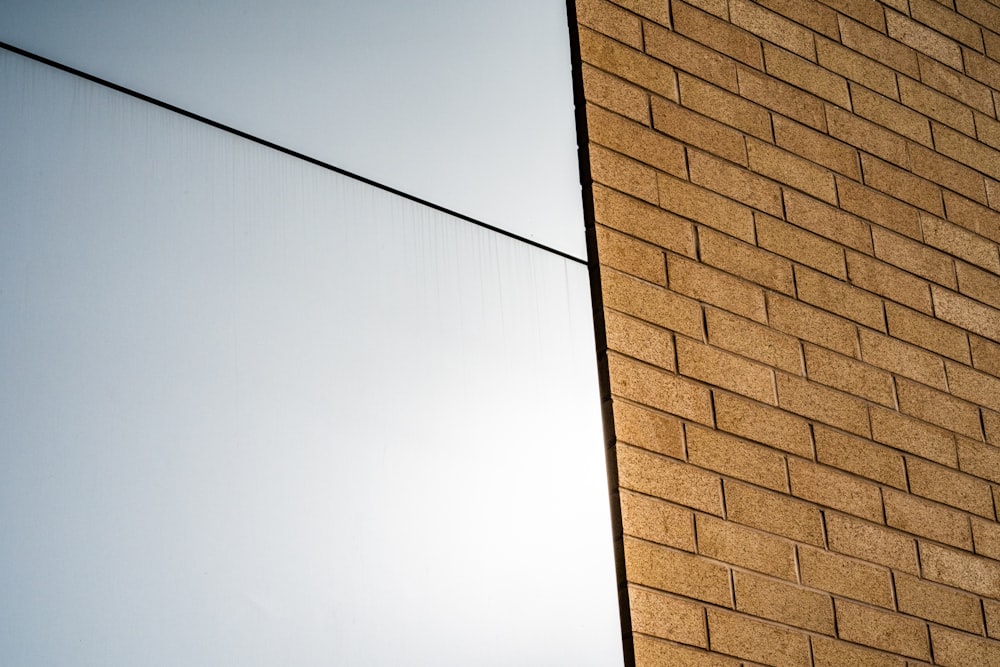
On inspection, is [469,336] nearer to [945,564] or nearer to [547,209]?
[547,209]

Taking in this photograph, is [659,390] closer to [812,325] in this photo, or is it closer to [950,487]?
[812,325]

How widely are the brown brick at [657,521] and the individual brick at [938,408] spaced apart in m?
0.80

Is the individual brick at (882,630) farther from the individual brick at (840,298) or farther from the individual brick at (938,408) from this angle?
the individual brick at (840,298)

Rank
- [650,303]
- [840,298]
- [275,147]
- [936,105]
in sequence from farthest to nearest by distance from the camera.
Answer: [936,105] → [840,298] → [650,303] → [275,147]

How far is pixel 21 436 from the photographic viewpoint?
1826mm

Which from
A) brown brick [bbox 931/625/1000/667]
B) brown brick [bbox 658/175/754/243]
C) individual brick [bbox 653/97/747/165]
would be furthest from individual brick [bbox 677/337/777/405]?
brown brick [bbox 931/625/1000/667]

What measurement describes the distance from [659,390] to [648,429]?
0.33 ft

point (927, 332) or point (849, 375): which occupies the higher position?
point (927, 332)

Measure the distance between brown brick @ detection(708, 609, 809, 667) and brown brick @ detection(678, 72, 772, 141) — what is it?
1.22 m

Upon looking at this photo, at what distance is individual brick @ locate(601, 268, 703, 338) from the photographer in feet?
8.68

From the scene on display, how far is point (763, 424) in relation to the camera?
9.02 ft

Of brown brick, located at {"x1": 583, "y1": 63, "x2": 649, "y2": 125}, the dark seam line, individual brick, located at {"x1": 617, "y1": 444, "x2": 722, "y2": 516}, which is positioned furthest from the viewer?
brown brick, located at {"x1": 583, "y1": 63, "x2": 649, "y2": 125}

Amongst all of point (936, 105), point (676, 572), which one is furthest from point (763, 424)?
point (936, 105)

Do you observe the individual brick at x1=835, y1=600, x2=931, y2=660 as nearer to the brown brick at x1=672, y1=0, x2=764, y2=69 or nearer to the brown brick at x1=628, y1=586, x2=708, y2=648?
the brown brick at x1=628, y1=586, x2=708, y2=648
